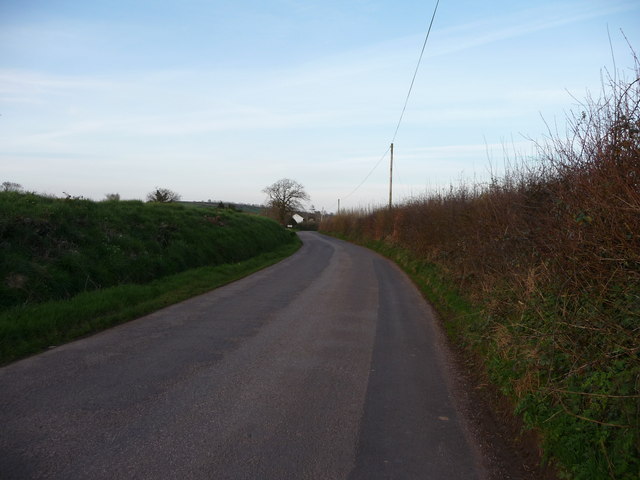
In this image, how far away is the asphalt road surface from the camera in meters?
3.79

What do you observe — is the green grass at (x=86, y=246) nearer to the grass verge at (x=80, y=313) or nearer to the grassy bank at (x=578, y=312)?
the grass verge at (x=80, y=313)

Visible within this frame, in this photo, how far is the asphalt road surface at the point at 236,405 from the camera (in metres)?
3.79

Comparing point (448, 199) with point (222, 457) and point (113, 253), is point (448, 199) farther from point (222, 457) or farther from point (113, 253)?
point (222, 457)

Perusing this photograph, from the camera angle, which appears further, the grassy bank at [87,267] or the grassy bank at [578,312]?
the grassy bank at [87,267]

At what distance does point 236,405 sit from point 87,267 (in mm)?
7616

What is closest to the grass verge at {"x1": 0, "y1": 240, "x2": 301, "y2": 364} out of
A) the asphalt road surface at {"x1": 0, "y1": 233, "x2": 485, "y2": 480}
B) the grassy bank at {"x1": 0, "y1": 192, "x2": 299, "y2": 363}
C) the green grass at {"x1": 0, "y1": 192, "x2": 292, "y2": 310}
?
the grassy bank at {"x1": 0, "y1": 192, "x2": 299, "y2": 363}

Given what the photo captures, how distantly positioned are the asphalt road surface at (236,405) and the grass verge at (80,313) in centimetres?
40

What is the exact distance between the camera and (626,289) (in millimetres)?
4297

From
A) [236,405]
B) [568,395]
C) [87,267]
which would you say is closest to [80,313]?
[87,267]

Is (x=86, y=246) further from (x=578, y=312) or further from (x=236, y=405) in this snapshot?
(x=578, y=312)

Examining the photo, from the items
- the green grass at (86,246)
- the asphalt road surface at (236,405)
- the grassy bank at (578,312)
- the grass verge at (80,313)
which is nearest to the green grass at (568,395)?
the grassy bank at (578,312)

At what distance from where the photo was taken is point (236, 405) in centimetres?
493

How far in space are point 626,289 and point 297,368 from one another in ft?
12.7

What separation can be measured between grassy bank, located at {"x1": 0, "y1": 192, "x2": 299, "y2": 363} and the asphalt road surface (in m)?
0.82
